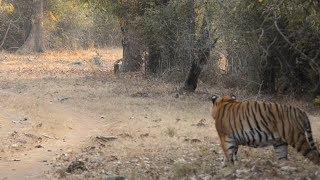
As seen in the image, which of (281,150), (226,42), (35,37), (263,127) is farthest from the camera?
(35,37)

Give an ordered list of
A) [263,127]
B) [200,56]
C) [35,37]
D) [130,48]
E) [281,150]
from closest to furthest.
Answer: [263,127] → [281,150] → [200,56] → [130,48] → [35,37]

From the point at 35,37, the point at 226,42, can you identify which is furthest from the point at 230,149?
the point at 35,37

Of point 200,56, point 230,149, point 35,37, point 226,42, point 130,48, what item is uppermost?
point 226,42

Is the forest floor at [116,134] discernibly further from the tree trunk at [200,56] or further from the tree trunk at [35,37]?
the tree trunk at [35,37]

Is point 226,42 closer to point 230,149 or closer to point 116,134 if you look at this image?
point 116,134

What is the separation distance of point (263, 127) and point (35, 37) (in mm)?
40910

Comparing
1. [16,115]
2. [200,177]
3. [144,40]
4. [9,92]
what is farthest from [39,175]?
[144,40]

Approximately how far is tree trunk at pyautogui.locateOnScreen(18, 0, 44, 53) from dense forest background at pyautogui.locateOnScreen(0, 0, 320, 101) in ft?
54.4

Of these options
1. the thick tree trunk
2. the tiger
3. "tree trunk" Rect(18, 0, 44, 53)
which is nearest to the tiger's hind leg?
the tiger

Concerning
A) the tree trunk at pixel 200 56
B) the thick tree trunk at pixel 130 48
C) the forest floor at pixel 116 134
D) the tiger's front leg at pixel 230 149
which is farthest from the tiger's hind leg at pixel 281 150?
the thick tree trunk at pixel 130 48

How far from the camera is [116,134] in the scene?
14992mm

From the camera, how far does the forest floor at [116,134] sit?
31.8ft

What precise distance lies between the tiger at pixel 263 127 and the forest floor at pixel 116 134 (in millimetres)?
288

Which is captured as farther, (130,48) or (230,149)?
(130,48)
